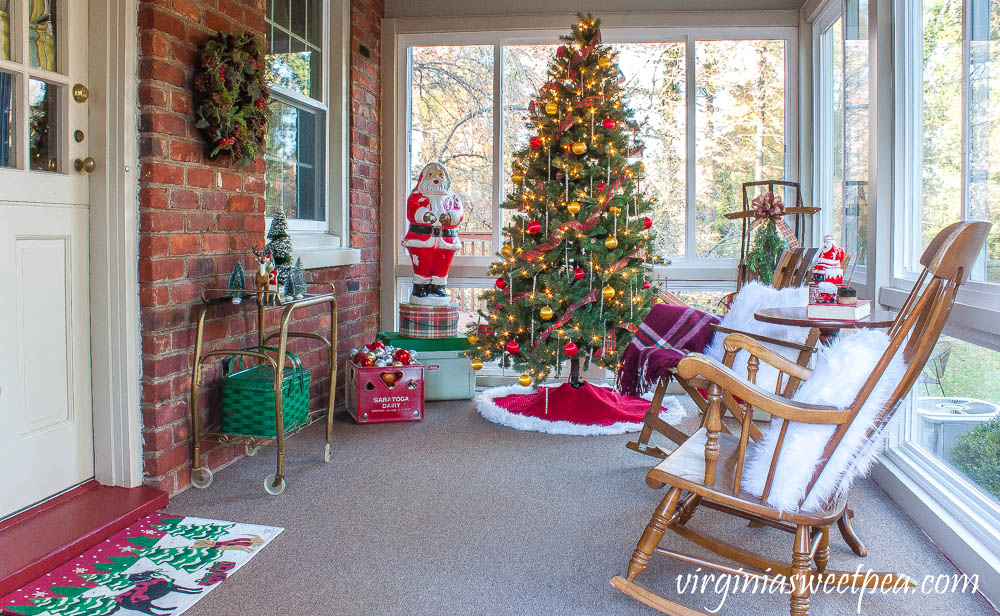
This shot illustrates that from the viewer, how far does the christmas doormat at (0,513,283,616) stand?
1.94m

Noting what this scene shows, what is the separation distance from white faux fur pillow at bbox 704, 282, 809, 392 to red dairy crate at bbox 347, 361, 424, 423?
5.15ft

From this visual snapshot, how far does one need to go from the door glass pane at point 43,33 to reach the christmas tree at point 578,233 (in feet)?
7.22

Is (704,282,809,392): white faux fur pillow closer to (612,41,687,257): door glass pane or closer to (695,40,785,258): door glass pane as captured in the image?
(612,41,687,257): door glass pane

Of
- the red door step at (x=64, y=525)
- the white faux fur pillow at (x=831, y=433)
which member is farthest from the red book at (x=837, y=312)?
the red door step at (x=64, y=525)

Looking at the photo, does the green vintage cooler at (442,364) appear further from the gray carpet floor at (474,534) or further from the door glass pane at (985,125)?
the door glass pane at (985,125)

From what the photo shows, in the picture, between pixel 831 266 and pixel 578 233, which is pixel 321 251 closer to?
pixel 578 233

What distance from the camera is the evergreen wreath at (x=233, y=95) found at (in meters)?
2.80

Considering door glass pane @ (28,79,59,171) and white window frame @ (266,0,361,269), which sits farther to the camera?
white window frame @ (266,0,361,269)

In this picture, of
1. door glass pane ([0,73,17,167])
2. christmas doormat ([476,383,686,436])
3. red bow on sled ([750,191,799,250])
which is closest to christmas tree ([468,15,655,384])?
christmas doormat ([476,383,686,436])

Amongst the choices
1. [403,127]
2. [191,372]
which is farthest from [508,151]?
[191,372]

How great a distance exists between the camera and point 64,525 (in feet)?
7.61

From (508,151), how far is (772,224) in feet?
5.71

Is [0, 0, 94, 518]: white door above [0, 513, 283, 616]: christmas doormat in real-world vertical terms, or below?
above

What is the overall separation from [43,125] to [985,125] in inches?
118
